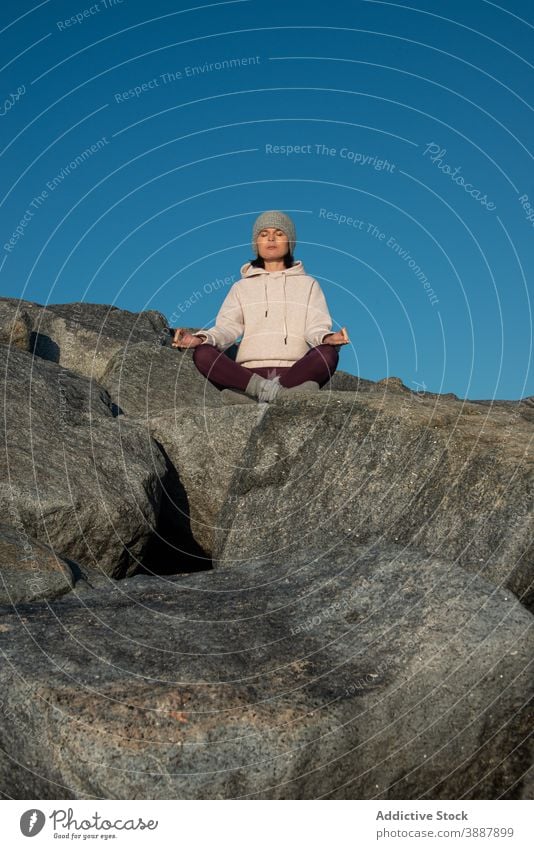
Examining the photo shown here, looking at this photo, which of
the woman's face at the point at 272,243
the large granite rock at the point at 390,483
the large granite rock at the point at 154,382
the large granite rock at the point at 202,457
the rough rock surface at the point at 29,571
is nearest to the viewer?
the rough rock surface at the point at 29,571

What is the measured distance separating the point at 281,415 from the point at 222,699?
5234 mm

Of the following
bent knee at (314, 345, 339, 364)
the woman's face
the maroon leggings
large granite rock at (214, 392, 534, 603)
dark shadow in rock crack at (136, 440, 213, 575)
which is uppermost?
the woman's face

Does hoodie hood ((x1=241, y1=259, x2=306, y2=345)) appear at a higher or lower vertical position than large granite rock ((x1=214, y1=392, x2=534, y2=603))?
higher

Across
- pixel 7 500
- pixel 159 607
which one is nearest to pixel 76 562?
pixel 7 500

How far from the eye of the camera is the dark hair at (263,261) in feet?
45.5

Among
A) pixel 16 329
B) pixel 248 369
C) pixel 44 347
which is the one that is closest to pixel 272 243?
pixel 248 369

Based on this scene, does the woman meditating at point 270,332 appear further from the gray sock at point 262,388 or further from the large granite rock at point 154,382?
the large granite rock at point 154,382

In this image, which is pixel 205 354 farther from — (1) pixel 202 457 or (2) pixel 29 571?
(2) pixel 29 571

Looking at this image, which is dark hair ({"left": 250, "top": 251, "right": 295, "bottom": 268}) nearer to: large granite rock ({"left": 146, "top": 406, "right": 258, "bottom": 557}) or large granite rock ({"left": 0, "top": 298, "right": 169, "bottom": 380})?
large granite rock ({"left": 0, "top": 298, "right": 169, "bottom": 380})

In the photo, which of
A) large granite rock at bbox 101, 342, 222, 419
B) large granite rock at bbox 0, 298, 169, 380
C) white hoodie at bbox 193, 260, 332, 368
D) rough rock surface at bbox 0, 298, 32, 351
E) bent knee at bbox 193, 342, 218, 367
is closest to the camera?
bent knee at bbox 193, 342, 218, 367

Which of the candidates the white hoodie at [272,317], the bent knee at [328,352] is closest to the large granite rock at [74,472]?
the white hoodie at [272,317]

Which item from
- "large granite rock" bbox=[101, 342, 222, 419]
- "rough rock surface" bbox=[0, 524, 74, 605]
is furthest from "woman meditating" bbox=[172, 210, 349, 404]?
"rough rock surface" bbox=[0, 524, 74, 605]

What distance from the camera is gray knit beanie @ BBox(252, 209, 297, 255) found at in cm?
1355
